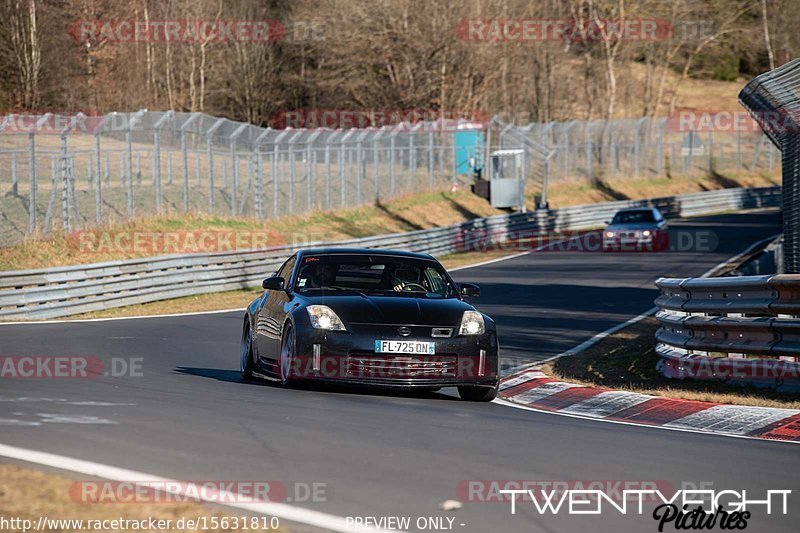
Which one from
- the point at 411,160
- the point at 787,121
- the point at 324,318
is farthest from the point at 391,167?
the point at 324,318

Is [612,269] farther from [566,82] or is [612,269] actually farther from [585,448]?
[566,82]

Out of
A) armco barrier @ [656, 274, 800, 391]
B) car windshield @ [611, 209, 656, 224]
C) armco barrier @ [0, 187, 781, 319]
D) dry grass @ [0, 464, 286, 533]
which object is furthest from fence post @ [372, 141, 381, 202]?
dry grass @ [0, 464, 286, 533]

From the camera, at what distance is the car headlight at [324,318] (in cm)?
1091

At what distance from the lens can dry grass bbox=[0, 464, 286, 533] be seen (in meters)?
5.54

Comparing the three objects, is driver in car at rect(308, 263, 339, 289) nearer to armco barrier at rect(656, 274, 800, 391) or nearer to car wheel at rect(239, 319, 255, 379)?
car wheel at rect(239, 319, 255, 379)

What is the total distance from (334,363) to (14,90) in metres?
49.9

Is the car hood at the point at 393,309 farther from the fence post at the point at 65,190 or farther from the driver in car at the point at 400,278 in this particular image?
the fence post at the point at 65,190

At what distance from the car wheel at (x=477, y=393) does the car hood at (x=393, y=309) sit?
0.72 metres

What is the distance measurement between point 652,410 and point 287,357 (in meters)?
3.32

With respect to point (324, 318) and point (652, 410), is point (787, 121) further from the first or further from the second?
point (324, 318)

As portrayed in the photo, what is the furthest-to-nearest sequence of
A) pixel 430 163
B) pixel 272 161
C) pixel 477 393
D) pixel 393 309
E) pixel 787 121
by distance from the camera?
1. pixel 430 163
2. pixel 272 161
3. pixel 787 121
4. pixel 477 393
5. pixel 393 309

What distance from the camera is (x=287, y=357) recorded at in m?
11.2

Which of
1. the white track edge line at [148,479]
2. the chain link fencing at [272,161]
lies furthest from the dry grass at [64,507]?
the chain link fencing at [272,161]

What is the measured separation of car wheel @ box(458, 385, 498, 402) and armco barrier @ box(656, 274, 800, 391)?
8.47ft
